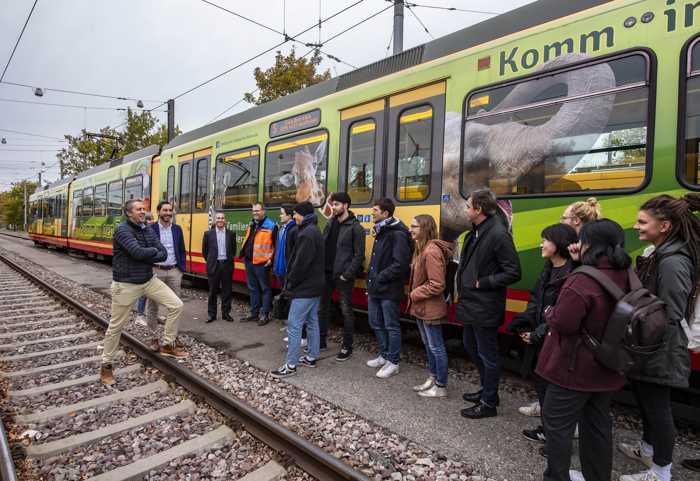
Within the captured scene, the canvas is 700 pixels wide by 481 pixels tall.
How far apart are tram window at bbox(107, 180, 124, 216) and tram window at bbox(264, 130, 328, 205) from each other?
26.7 ft

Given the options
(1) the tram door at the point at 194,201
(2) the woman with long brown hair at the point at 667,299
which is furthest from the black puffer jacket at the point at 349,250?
(1) the tram door at the point at 194,201

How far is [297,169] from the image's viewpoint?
6559 mm

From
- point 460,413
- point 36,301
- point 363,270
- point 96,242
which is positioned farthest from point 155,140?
point 460,413

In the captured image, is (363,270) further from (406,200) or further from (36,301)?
(36,301)

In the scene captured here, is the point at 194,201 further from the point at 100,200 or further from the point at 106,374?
the point at 100,200

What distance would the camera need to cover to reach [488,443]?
10.6 ft

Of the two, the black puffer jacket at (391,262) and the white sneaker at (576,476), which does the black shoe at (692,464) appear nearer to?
the white sneaker at (576,476)

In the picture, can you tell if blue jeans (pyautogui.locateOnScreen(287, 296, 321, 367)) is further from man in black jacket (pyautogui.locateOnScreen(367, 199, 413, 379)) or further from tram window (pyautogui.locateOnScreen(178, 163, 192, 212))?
tram window (pyautogui.locateOnScreen(178, 163, 192, 212))

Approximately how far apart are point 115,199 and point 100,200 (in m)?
1.65

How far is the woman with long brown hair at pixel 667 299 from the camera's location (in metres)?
2.54

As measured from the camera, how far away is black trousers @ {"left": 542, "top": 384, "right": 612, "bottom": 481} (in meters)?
2.30

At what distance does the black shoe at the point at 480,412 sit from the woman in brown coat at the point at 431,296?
0.43 metres

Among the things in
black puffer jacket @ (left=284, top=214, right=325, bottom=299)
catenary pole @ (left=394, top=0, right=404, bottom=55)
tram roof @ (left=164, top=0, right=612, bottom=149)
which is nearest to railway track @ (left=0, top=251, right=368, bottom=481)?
black puffer jacket @ (left=284, top=214, right=325, bottom=299)

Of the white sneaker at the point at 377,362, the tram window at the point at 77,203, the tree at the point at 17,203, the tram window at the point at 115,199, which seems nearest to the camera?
the white sneaker at the point at 377,362
